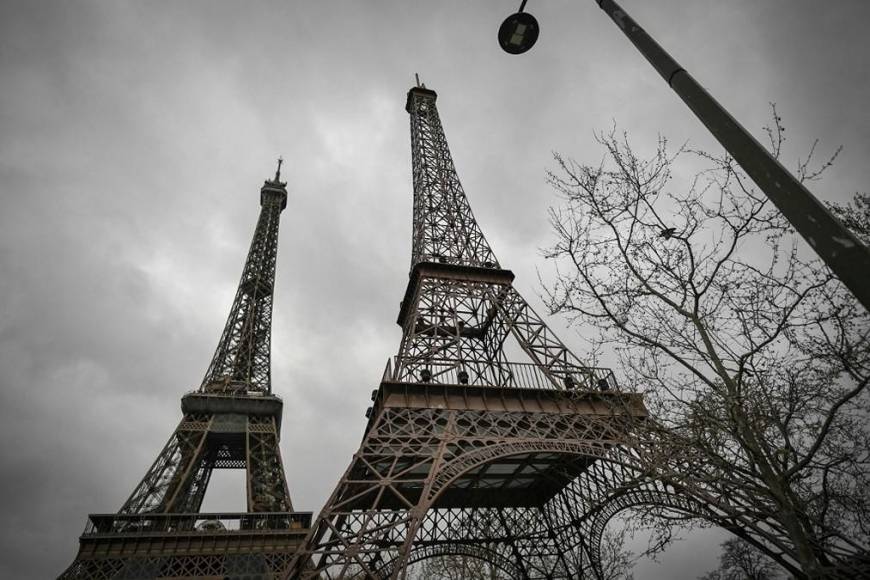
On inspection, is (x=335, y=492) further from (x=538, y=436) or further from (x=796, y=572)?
(x=796, y=572)

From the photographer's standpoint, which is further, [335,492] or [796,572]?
[335,492]

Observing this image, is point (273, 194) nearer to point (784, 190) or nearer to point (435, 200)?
point (435, 200)

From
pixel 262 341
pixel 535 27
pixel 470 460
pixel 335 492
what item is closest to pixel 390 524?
pixel 335 492

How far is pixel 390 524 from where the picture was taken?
1137 cm

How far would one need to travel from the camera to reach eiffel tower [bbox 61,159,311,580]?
21.7m

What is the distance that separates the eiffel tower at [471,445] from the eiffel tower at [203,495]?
A: 5.38 m

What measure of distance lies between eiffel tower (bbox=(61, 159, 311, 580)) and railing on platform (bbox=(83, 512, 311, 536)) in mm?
47

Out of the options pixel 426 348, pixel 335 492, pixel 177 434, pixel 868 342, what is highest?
pixel 177 434

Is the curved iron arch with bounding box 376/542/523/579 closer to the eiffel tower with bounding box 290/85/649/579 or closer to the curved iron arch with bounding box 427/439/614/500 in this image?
the eiffel tower with bounding box 290/85/649/579

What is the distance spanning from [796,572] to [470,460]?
316 inches

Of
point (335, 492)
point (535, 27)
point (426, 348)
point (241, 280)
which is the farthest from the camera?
point (241, 280)

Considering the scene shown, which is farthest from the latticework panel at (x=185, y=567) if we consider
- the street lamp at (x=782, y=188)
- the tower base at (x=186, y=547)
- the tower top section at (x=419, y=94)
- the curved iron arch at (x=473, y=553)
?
the tower top section at (x=419, y=94)

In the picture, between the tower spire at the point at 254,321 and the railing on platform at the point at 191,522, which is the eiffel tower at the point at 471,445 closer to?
the railing on platform at the point at 191,522

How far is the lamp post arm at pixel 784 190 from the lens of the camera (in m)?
2.49
